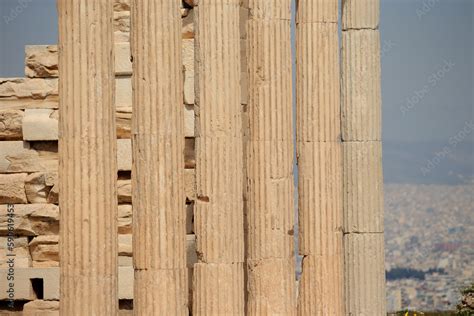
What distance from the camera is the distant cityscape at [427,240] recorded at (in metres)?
98.3

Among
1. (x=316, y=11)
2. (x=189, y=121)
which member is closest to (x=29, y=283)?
(x=189, y=121)

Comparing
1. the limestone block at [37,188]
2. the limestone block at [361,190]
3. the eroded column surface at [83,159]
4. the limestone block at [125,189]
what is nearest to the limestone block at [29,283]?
the limestone block at [37,188]

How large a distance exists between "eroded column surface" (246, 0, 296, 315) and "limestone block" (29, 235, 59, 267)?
17.2 ft

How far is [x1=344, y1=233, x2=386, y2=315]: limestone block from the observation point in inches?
1842

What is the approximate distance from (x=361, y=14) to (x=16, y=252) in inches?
397

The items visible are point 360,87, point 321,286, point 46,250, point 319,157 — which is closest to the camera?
point 321,286

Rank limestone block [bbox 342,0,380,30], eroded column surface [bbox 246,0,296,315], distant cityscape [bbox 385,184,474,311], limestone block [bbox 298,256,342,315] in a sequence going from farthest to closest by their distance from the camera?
1. distant cityscape [bbox 385,184,474,311]
2. limestone block [bbox 342,0,380,30]
3. limestone block [bbox 298,256,342,315]
4. eroded column surface [bbox 246,0,296,315]

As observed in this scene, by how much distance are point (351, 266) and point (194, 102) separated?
6739 millimetres

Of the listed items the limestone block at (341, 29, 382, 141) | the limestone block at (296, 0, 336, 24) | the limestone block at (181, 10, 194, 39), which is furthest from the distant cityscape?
the limestone block at (181, 10, 194, 39)

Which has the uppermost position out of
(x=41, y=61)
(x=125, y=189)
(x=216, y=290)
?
(x=41, y=61)

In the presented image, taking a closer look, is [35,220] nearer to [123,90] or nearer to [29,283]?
[29,283]

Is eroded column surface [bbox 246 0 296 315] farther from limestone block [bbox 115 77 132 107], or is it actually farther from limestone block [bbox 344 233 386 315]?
limestone block [bbox 115 77 132 107]

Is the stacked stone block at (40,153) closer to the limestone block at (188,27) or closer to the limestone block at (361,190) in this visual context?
the limestone block at (188,27)

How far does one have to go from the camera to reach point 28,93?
47031 millimetres
